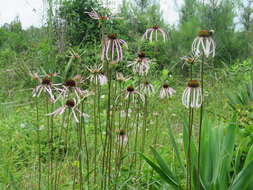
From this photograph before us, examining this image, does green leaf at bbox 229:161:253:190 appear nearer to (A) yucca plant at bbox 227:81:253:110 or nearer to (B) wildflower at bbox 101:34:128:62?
(B) wildflower at bbox 101:34:128:62

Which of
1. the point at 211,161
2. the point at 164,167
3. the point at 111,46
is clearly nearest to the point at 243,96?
the point at 211,161

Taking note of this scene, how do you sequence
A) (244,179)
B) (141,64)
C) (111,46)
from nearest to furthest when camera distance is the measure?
(111,46)
(244,179)
(141,64)

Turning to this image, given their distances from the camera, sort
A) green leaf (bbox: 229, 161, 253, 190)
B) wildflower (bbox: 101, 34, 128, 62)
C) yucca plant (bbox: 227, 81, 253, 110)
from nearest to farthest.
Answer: wildflower (bbox: 101, 34, 128, 62) → green leaf (bbox: 229, 161, 253, 190) → yucca plant (bbox: 227, 81, 253, 110)

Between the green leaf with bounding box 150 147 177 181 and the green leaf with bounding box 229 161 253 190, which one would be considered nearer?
the green leaf with bounding box 229 161 253 190

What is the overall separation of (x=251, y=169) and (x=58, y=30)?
3.32m

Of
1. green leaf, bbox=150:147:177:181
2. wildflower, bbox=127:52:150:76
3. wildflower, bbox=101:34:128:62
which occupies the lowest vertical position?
green leaf, bbox=150:147:177:181

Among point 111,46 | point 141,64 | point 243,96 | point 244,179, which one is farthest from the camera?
point 243,96

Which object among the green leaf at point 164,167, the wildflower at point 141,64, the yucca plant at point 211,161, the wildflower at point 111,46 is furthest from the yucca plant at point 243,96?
the wildflower at point 111,46

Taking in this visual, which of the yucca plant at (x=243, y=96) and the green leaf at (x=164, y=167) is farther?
the yucca plant at (x=243, y=96)

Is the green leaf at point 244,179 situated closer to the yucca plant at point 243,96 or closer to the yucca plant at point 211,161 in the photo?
the yucca plant at point 211,161

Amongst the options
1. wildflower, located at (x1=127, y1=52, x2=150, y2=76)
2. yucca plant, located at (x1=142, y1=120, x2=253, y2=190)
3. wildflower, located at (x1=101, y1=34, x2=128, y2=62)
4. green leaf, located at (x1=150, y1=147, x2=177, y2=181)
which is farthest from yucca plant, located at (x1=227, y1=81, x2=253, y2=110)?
wildflower, located at (x1=101, y1=34, x2=128, y2=62)

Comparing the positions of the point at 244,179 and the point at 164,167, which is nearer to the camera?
the point at 244,179

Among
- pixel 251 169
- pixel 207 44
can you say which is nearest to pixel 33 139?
pixel 251 169

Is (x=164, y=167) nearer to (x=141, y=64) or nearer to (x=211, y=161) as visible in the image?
(x=211, y=161)
